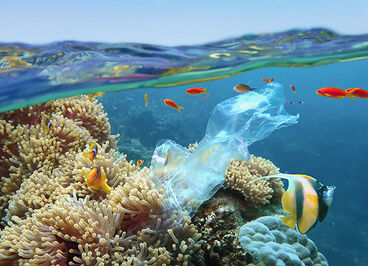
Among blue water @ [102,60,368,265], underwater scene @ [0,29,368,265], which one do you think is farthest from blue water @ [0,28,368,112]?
blue water @ [102,60,368,265]

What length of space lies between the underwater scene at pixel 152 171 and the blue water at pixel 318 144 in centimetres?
821

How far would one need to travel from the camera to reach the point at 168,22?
4293mm

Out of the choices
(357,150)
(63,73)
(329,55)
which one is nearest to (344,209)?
(357,150)

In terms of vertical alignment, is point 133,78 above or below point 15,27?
below

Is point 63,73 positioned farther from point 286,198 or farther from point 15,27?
point 286,198

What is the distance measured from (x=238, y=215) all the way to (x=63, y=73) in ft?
14.9

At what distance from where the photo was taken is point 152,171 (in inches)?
129

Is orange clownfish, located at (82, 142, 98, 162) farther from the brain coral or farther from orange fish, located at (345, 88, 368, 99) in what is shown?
orange fish, located at (345, 88, 368, 99)

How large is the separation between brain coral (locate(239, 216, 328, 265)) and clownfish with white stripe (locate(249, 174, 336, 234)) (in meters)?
1.06

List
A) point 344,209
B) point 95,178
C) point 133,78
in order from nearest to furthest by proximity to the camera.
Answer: point 95,178 → point 133,78 → point 344,209

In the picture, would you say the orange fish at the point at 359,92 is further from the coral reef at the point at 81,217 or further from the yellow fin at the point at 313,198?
the coral reef at the point at 81,217

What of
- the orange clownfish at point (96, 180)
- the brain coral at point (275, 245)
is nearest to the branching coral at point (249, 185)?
the brain coral at point (275, 245)

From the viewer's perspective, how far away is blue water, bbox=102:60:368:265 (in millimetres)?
15928

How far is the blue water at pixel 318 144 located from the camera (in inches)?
627
